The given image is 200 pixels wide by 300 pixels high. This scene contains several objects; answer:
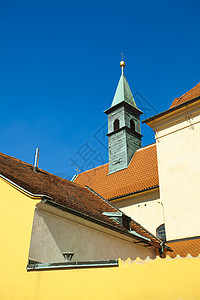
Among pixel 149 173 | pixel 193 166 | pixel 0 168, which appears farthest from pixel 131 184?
pixel 0 168

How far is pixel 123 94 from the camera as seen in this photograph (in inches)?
995

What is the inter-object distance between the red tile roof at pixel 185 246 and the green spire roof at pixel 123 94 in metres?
14.5

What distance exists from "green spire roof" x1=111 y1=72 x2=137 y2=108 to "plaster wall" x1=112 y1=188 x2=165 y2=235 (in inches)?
405

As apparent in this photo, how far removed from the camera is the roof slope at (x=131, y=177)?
17477 mm

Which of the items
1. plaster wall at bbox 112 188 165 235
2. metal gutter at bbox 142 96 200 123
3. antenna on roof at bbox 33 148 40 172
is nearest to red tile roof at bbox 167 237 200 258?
plaster wall at bbox 112 188 165 235

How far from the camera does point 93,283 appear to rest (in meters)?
5.75

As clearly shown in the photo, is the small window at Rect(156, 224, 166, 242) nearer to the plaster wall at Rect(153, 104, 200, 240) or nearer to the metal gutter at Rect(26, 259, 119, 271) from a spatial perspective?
the plaster wall at Rect(153, 104, 200, 240)

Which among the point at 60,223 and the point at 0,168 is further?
the point at 0,168

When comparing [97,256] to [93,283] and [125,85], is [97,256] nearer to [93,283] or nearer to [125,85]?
[93,283]

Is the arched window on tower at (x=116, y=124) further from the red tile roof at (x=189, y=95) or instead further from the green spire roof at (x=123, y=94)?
the red tile roof at (x=189, y=95)

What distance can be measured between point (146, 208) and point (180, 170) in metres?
3.46

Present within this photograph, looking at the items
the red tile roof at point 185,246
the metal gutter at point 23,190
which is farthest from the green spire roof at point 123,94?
the metal gutter at point 23,190

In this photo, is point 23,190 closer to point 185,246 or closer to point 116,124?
point 185,246

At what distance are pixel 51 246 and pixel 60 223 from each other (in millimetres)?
743
